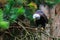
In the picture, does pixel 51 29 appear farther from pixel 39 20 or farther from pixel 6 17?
pixel 6 17

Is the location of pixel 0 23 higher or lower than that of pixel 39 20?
higher

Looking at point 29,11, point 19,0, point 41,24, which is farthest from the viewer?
point 41,24

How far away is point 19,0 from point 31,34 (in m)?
0.76

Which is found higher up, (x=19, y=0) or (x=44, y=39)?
(x=19, y=0)

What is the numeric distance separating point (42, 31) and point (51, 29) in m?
0.78

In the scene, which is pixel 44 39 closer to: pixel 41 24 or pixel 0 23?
pixel 41 24

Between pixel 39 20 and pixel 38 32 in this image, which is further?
pixel 39 20

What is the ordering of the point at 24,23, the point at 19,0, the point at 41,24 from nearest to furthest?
the point at 19,0 < the point at 24,23 < the point at 41,24

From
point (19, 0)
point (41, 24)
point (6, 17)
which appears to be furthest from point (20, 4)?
point (41, 24)

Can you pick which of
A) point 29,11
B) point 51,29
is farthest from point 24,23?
point 51,29

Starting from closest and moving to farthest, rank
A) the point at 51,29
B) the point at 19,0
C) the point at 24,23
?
the point at 19,0, the point at 24,23, the point at 51,29

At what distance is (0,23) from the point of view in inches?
43.2

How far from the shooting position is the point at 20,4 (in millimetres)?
1479

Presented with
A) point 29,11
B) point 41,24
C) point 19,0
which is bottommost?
point 41,24
